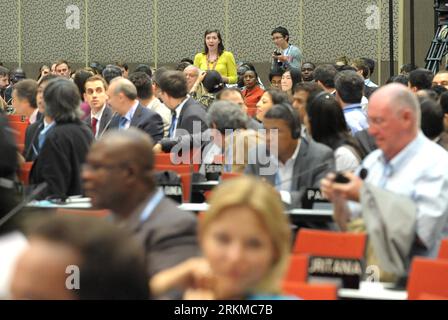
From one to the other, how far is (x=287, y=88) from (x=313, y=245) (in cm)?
895

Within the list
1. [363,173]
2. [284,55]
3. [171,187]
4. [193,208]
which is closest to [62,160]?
[171,187]

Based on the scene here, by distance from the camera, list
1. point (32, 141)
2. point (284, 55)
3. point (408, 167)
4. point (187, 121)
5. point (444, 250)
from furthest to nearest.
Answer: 1. point (284, 55)
2. point (187, 121)
3. point (32, 141)
4. point (408, 167)
5. point (444, 250)

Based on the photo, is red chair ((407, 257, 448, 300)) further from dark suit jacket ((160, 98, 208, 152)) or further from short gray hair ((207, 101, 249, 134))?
dark suit jacket ((160, 98, 208, 152))

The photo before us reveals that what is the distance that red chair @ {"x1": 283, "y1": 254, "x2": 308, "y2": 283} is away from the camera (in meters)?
4.91

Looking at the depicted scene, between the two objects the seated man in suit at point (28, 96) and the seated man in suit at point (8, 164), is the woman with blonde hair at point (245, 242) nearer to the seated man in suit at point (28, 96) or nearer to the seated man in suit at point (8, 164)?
the seated man in suit at point (8, 164)

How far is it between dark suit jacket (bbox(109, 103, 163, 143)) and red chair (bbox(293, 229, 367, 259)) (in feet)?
18.6

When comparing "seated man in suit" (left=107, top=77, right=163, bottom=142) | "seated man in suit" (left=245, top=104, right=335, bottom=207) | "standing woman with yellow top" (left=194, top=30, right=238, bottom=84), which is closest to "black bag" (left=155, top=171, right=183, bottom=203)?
"seated man in suit" (left=245, top=104, right=335, bottom=207)

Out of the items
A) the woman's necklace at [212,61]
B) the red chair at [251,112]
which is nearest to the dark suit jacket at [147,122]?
the red chair at [251,112]

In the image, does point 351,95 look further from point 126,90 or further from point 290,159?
point 290,159

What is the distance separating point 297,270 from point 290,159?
2.88 meters

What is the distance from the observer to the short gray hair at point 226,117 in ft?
30.5

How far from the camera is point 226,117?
9.30 m

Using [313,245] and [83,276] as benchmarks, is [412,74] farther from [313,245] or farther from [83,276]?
[83,276]

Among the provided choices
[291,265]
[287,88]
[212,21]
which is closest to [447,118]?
[291,265]
